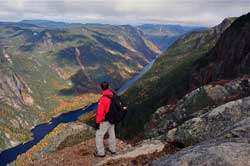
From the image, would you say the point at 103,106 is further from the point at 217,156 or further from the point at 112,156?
the point at 217,156

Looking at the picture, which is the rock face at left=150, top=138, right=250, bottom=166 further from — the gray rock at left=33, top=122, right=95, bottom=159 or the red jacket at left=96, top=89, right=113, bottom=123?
the gray rock at left=33, top=122, right=95, bottom=159

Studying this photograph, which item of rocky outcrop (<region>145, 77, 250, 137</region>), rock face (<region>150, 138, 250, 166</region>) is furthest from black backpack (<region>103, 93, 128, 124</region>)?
rocky outcrop (<region>145, 77, 250, 137</region>)

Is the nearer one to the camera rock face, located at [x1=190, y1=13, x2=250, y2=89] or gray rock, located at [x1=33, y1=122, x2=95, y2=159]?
gray rock, located at [x1=33, y1=122, x2=95, y2=159]

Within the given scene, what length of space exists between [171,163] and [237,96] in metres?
26.0

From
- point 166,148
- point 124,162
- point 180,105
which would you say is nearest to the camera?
point 124,162

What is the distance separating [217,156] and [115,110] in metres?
11.4

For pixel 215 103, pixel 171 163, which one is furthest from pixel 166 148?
pixel 215 103

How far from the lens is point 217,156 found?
1712cm

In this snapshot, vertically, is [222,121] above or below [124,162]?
above

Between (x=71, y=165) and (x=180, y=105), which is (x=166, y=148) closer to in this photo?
(x=71, y=165)

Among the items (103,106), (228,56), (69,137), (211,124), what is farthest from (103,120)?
(228,56)

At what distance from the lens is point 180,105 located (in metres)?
48.2

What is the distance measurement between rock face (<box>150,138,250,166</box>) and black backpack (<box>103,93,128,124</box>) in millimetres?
8145

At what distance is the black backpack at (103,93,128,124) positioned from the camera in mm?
26861
